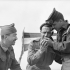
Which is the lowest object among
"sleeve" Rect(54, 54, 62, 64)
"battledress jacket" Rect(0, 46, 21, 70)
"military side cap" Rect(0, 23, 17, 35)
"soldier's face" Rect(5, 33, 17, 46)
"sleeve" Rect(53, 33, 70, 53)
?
"sleeve" Rect(54, 54, 62, 64)

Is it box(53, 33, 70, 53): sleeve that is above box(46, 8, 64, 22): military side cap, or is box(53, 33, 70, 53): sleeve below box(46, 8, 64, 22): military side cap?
below

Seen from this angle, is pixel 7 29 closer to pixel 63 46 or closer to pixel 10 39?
pixel 10 39

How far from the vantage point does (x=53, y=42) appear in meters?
5.40

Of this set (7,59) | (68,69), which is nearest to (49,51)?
(68,69)

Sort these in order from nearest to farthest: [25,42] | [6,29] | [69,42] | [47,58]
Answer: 1. [6,29]
2. [69,42]
3. [47,58]
4. [25,42]

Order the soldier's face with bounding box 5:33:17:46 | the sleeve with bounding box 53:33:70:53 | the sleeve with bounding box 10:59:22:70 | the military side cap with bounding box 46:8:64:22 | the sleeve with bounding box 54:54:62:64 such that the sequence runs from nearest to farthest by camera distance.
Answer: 1. the soldier's face with bounding box 5:33:17:46
2. the sleeve with bounding box 10:59:22:70
3. the sleeve with bounding box 53:33:70:53
4. the military side cap with bounding box 46:8:64:22
5. the sleeve with bounding box 54:54:62:64

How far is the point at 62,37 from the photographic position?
5559 millimetres

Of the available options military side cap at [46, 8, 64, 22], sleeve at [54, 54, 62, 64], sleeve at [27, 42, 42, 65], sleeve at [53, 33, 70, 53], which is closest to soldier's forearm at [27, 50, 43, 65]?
sleeve at [27, 42, 42, 65]

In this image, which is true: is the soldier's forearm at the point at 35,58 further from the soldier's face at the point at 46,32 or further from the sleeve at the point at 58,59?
the sleeve at the point at 58,59

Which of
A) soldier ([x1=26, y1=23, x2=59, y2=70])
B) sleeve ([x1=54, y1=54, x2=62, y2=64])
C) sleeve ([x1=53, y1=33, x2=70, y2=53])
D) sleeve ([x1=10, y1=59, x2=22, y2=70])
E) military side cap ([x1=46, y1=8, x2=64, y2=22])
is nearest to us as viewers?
sleeve ([x1=10, y1=59, x2=22, y2=70])

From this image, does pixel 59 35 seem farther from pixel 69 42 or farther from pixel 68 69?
pixel 68 69

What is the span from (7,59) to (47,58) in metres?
1.03

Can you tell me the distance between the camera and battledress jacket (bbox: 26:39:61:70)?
18.1 feet

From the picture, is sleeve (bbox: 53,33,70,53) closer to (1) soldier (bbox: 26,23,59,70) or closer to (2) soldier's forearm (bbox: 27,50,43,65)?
(1) soldier (bbox: 26,23,59,70)
